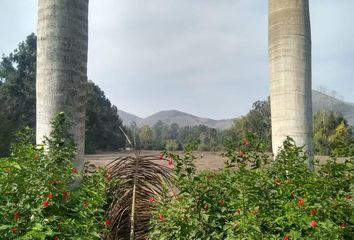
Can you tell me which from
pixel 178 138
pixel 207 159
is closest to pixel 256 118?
pixel 178 138

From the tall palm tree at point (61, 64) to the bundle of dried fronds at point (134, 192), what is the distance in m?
0.41

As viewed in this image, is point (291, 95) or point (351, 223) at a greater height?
point (291, 95)

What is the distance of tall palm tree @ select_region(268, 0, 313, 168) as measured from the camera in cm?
440

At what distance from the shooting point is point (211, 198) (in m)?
3.15

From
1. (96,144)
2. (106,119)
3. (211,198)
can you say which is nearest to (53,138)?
(211,198)

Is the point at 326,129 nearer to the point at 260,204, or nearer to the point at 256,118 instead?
the point at 256,118

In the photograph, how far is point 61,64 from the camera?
3547 mm

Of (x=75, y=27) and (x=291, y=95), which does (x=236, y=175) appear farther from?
(x=75, y=27)

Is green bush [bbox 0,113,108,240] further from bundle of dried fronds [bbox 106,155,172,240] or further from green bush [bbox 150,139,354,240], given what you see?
green bush [bbox 150,139,354,240]

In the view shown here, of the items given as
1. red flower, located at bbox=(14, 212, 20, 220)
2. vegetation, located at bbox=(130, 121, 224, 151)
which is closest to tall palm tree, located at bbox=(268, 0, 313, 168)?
vegetation, located at bbox=(130, 121, 224, 151)

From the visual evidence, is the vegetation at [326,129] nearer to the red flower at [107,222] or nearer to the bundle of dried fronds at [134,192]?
the bundle of dried fronds at [134,192]

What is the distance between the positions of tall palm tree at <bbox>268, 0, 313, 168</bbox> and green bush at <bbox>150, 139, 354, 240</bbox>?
0.99 meters

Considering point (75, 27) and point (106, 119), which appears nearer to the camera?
point (75, 27)

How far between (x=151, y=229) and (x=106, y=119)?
54.3 metres
